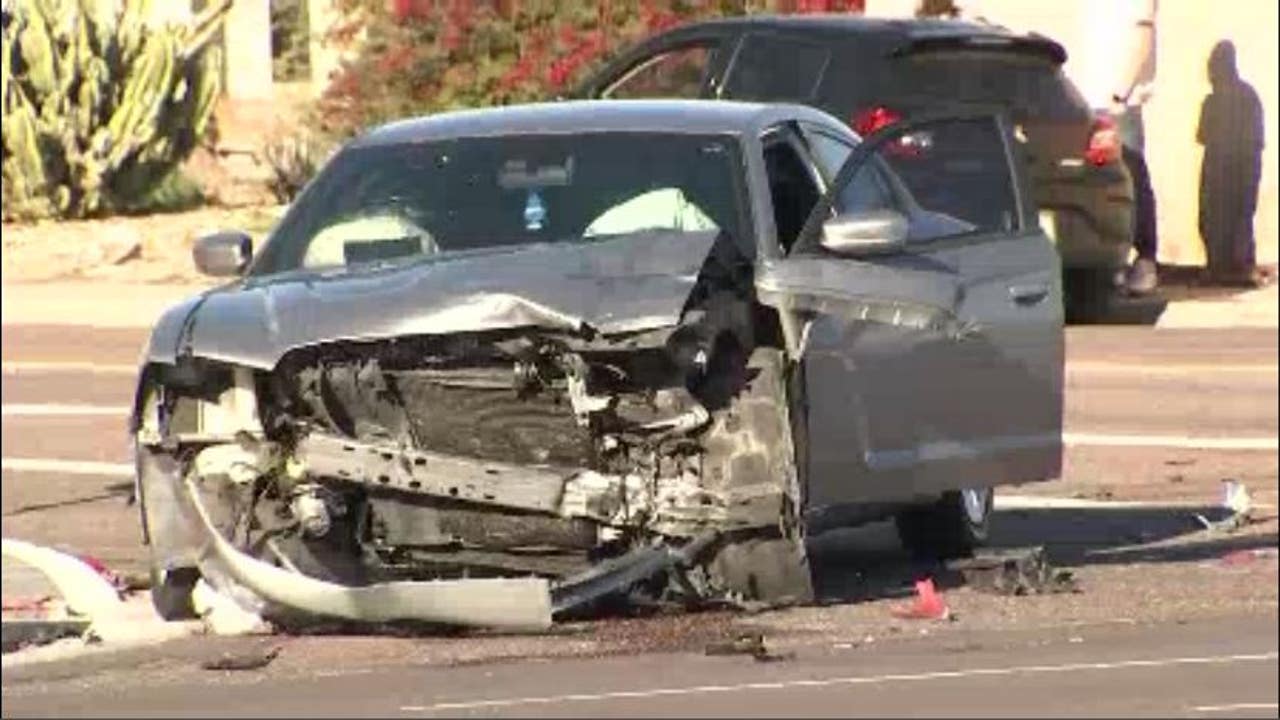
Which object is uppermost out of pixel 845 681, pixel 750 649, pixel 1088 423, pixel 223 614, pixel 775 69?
→ pixel 775 69

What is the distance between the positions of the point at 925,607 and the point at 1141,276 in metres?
3.00

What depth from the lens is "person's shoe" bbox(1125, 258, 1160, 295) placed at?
13.7 ft

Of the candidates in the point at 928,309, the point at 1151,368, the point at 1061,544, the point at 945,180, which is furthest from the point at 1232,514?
the point at 928,309

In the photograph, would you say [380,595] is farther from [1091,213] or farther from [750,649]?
[1091,213]

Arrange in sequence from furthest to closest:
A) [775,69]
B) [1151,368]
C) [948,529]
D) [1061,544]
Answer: [1061,544] < [1151,368] < [948,529] < [775,69]

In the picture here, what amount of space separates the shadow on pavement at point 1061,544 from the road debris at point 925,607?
0.03 metres

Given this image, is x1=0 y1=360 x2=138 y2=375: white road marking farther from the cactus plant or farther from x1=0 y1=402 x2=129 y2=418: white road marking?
the cactus plant

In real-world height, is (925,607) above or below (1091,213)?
below

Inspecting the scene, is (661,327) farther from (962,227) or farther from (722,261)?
(962,227)

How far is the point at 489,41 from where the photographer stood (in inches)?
157

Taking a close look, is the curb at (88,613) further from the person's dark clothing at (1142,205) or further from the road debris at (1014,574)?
the person's dark clothing at (1142,205)

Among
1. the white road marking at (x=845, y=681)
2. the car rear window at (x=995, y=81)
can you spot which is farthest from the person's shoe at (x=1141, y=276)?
the white road marking at (x=845, y=681)

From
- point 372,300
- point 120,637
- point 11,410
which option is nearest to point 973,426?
point 372,300

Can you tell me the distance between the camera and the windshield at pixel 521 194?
4133 mm
